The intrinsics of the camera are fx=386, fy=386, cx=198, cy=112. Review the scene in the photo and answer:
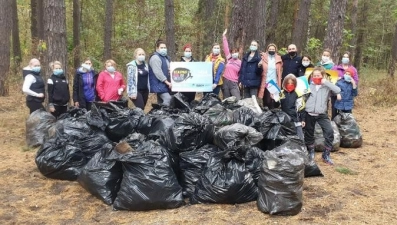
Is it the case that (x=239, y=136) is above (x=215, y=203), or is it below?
above

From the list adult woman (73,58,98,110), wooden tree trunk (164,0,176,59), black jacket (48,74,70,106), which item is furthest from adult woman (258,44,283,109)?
wooden tree trunk (164,0,176,59)

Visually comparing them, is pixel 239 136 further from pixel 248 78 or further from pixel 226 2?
pixel 226 2

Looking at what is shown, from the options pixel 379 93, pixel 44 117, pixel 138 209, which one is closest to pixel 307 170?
pixel 138 209

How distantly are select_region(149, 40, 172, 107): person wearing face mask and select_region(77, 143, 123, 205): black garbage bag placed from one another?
95.0 inches

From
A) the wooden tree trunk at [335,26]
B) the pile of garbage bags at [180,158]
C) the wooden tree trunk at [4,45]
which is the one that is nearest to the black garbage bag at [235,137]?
the pile of garbage bags at [180,158]

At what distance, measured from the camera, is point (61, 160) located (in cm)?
505

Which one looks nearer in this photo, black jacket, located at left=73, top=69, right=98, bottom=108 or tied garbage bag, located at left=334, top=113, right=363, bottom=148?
black jacket, located at left=73, top=69, right=98, bottom=108

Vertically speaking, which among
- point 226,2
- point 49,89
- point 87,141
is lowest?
point 87,141

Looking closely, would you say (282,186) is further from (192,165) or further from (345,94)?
(345,94)

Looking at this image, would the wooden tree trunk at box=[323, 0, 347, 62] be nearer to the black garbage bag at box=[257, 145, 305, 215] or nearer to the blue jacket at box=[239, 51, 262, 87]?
the blue jacket at box=[239, 51, 262, 87]

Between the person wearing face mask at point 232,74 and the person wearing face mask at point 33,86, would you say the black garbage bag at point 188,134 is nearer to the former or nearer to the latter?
the person wearing face mask at point 232,74

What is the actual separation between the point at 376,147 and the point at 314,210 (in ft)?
11.3

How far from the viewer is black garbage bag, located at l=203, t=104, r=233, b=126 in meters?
5.54

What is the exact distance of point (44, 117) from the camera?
20.9 feet
